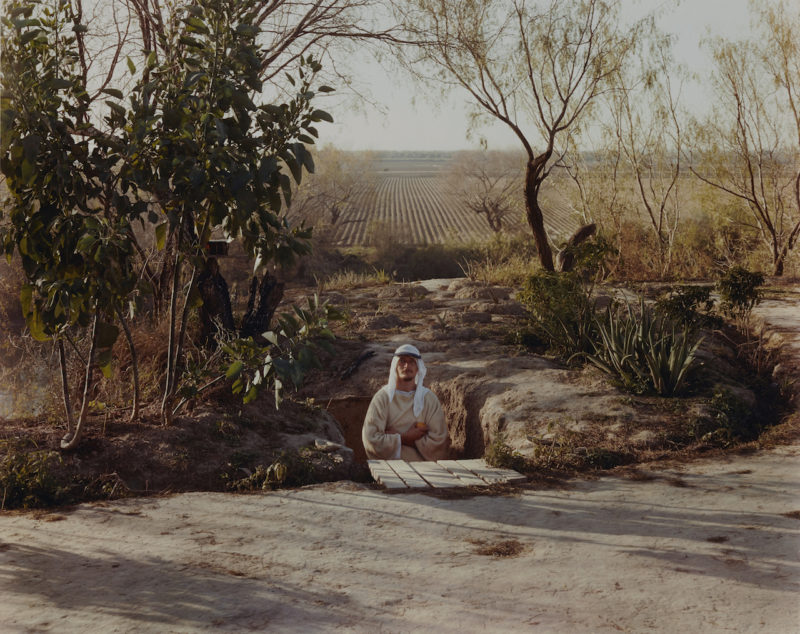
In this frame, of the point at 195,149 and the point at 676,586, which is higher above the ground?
the point at 195,149

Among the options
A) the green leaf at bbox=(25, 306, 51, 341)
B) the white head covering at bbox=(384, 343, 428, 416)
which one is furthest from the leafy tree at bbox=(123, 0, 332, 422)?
the white head covering at bbox=(384, 343, 428, 416)

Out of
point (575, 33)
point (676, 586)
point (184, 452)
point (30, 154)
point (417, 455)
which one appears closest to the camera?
point (676, 586)

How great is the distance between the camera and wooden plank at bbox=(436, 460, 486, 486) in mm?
4773

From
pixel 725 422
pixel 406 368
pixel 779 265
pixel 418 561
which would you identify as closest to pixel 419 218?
pixel 779 265

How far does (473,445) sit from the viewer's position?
6.74 meters

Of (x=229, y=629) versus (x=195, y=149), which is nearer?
(x=229, y=629)

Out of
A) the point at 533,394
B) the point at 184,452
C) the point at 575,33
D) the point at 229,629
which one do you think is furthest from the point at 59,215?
the point at 575,33

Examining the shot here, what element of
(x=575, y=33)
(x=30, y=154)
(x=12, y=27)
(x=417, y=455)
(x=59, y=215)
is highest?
(x=575, y=33)

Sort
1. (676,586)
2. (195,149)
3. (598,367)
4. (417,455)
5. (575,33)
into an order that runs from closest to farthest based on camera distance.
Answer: (676,586) < (195,149) < (417,455) < (598,367) < (575,33)

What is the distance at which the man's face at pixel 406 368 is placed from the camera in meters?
6.30

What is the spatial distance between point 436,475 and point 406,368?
149 cm

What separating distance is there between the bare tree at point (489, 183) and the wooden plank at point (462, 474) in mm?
32692

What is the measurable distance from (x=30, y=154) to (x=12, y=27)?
24.7 inches

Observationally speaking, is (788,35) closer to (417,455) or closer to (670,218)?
(670,218)
